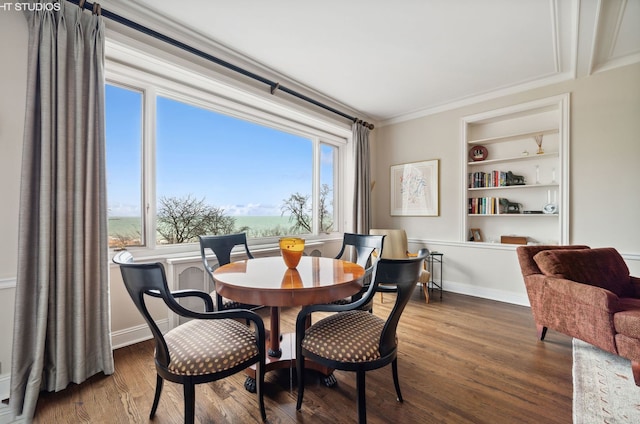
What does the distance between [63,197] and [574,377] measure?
3.56 meters

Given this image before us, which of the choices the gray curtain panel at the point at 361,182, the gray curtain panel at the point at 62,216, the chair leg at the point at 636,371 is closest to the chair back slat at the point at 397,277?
the chair leg at the point at 636,371

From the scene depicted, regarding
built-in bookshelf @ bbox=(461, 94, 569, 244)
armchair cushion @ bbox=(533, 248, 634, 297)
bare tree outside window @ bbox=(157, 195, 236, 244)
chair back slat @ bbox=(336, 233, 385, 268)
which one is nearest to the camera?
armchair cushion @ bbox=(533, 248, 634, 297)

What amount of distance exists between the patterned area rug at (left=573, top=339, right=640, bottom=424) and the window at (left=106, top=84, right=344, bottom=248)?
3085mm

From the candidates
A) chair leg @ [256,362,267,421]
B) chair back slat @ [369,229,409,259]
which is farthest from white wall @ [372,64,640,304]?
chair leg @ [256,362,267,421]

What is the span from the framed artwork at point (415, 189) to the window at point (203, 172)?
1.13 m

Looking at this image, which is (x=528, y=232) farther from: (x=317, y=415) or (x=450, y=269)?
(x=317, y=415)

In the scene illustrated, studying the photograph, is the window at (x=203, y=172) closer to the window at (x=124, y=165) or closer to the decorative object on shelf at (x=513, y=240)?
the window at (x=124, y=165)

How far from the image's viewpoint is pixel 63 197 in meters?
1.77

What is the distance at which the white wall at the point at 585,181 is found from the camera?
2852mm

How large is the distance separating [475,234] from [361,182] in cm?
178

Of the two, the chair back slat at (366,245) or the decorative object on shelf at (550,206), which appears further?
the decorative object on shelf at (550,206)

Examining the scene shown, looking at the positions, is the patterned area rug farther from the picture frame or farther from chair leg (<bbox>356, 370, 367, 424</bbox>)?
the picture frame

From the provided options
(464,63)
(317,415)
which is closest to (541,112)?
(464,63)

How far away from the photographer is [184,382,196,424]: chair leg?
1222 millimetres
